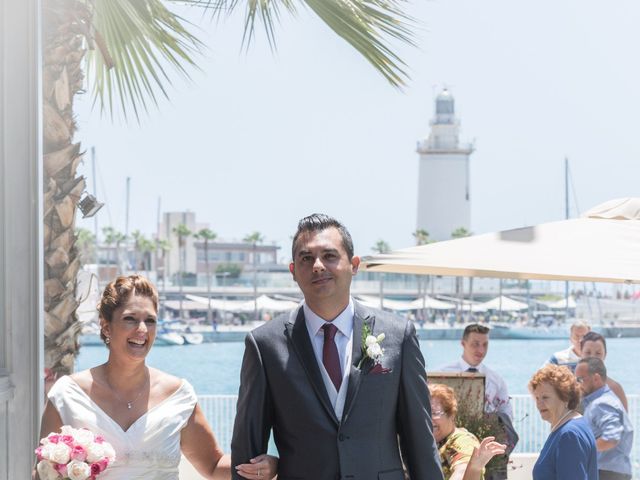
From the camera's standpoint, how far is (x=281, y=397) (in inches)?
141

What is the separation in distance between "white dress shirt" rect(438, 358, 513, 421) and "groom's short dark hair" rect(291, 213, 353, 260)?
258 centimetres

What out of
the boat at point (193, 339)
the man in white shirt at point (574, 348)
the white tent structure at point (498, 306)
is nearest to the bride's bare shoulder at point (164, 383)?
the man in white shirt at point (574, 348)

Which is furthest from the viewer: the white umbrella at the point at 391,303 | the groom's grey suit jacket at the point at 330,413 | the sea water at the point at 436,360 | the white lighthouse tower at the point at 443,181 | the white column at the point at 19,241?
the white lighthouse tower at the point at 443,181

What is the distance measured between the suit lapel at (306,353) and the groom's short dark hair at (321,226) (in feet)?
0.71

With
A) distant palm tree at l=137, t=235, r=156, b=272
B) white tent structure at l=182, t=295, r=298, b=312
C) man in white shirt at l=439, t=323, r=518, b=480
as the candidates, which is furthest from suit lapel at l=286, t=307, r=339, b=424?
distant palm tree at l=137, t=235, r=156, b=272

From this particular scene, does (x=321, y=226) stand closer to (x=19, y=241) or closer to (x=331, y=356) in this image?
(x=331, y=356)

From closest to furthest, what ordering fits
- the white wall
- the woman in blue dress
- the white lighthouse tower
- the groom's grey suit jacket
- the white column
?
the groom's grey suit jacket < the white column < the woman in blue dress < the white wall < the white lighthouse tower

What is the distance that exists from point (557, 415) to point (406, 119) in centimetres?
11671

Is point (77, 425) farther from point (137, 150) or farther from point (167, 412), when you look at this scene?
point (137, 150)

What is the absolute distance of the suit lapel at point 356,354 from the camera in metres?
3.56

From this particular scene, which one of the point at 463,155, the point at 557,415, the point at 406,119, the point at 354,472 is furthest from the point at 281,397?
the point at 406,119

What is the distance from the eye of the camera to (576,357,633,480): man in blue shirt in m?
7.02

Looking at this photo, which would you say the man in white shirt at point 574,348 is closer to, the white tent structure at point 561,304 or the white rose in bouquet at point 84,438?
the white rose in bouquet at point 84,438

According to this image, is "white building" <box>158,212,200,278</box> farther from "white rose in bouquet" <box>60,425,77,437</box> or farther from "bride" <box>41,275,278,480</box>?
"white rose in bouquet" <box>60,425,77,437</box>
